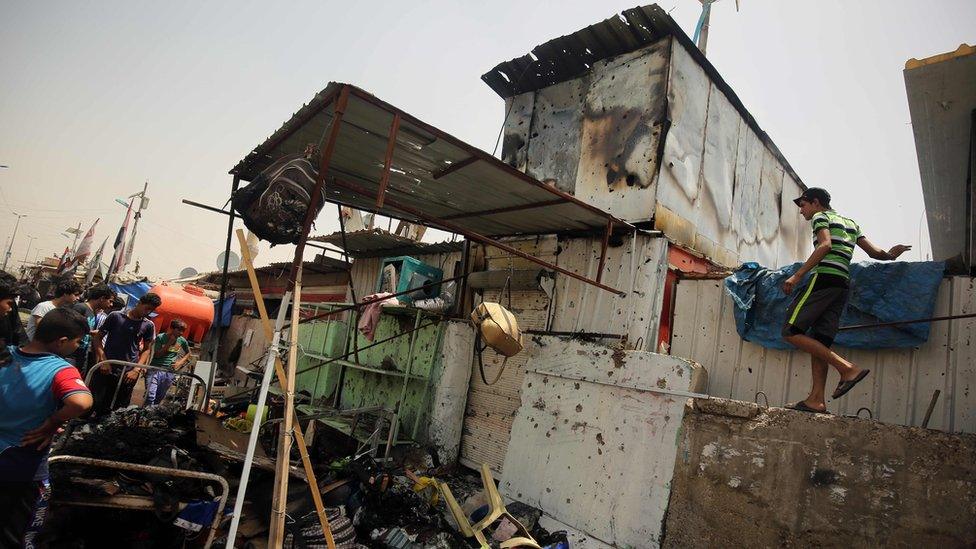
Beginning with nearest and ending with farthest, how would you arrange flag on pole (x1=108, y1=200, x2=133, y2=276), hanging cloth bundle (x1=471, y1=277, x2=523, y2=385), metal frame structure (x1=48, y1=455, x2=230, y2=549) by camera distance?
metal frame structure (x1=48, y1=455, x2=230, y2=549) < hanging cloth bundle (x1=471, y1=277, x2=523, y2=385) < flag on pole (x1=108, y1=200, x2=133, y2=276)

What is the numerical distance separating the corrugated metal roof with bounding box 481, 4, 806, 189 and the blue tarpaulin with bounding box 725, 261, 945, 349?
145 inches

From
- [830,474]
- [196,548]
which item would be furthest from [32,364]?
[830,474]

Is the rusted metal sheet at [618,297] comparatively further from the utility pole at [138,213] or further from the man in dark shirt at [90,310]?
the utility pole at [138,213]

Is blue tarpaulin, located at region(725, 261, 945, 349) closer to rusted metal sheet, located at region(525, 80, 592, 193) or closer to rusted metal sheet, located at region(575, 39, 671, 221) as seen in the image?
rusted metal sheet, located at region(575, 39, 671, 221)

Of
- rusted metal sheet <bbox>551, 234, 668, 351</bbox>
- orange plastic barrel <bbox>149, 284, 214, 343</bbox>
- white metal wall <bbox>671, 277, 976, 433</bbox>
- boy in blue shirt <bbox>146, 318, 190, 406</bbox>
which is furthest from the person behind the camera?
orange plastic barrel <bbox>149, 284, 214, 343</bbox>

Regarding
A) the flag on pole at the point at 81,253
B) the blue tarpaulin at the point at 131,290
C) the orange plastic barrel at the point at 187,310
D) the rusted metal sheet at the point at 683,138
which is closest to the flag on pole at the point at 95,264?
the flag on pole at the point at 81,253

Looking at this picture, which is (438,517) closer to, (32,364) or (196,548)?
(196,548)

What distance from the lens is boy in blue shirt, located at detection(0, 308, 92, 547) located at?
258 centimetres

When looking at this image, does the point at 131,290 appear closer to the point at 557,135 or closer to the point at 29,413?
the point at 557,135

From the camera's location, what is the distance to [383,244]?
9.35 m

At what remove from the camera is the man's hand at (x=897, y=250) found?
409cm

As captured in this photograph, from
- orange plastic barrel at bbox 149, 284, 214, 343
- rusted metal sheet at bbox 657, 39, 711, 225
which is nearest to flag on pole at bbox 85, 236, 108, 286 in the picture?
orange plastic barrel at bbox 149, 284, 214, 343

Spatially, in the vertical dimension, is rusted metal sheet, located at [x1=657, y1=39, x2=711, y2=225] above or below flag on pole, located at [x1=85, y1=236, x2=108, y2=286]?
above

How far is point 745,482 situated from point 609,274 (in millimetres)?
2912
